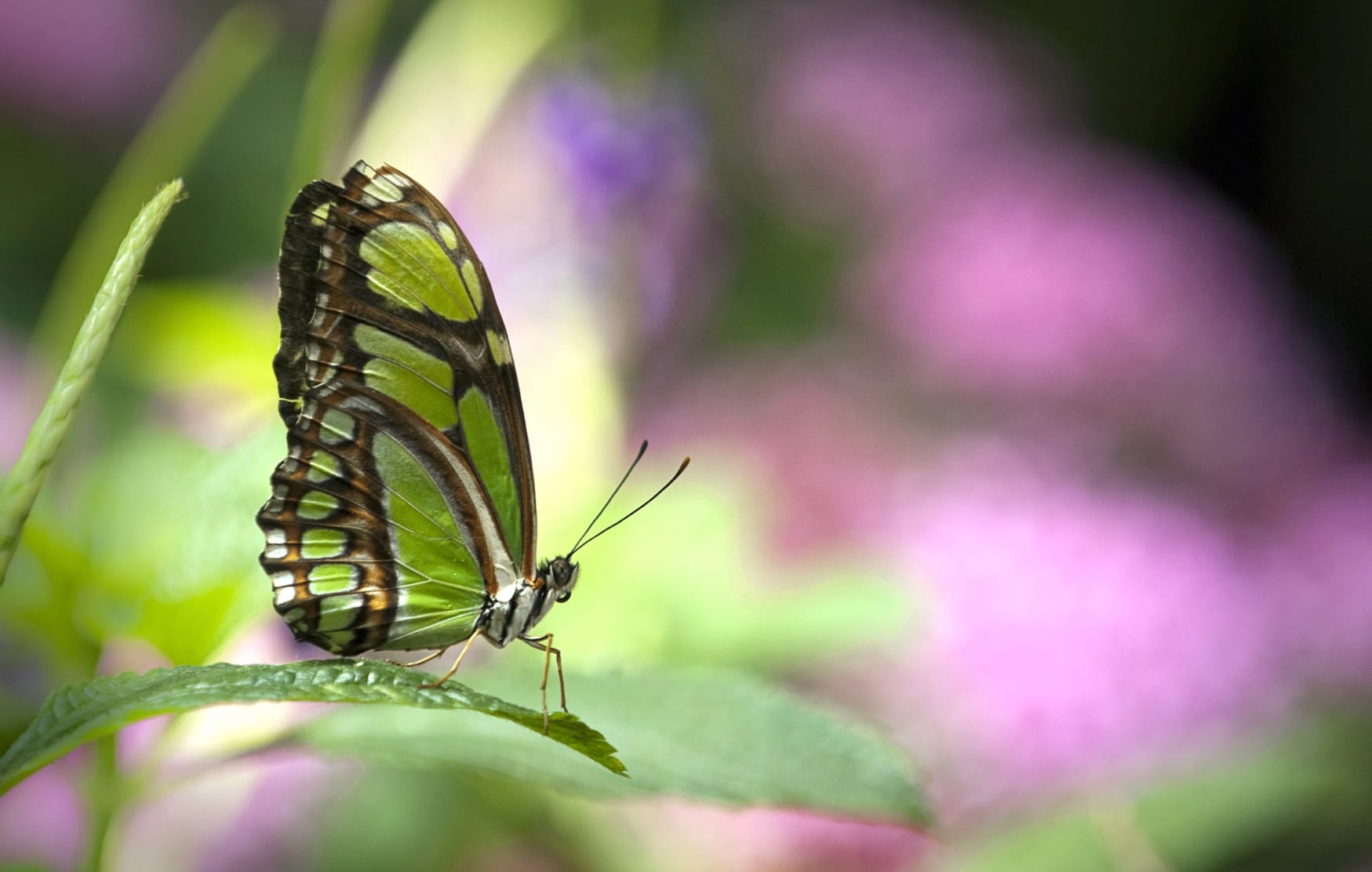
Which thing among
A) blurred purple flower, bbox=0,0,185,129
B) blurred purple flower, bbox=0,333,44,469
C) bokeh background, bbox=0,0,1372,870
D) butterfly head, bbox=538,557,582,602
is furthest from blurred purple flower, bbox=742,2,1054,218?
butterfly head, bbox=538,557,582,602

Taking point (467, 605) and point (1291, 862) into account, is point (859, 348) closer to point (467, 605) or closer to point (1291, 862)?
point (1291, 862)

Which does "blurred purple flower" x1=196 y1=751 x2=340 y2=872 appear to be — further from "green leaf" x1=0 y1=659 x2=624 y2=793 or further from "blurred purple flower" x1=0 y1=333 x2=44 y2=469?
"green leaf" x1=0 y1=659 x2=624 y2=793

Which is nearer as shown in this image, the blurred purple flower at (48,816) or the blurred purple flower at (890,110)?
the blurred purple flower at (48,816)

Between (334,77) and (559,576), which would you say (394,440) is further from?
(334,77)

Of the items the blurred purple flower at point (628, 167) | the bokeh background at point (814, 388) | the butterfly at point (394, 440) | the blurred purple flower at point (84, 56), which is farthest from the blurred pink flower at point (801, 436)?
the blurred purple flower at point (84, 56)

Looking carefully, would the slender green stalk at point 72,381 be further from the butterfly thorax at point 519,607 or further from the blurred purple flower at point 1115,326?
the blurred purple flower at point 1115,326
